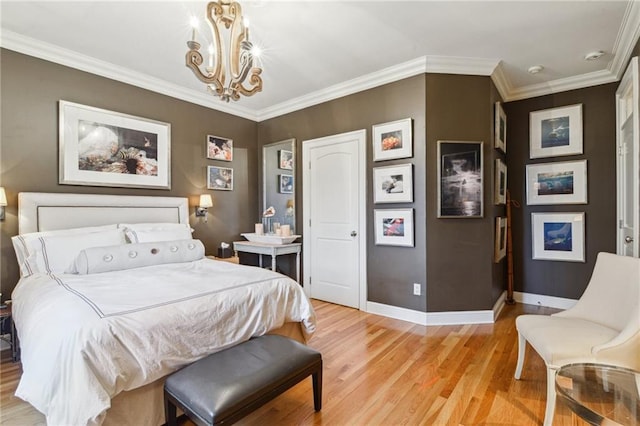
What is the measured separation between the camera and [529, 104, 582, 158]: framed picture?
3.63 m

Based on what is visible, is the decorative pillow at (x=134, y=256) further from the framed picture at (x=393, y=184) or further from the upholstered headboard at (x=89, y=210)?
the framed picture at (x=393, y=184)

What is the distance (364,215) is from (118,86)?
318cm

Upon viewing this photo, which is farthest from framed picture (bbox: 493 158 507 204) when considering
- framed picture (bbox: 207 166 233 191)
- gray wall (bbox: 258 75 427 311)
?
framed picture (bbox: 207 166 233 191)

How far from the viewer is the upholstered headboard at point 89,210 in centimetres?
277

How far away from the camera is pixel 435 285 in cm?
326

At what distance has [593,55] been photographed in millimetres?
3049

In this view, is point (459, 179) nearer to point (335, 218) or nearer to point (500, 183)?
point (500, 183)

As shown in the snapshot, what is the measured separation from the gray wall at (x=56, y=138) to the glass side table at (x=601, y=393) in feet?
12.9

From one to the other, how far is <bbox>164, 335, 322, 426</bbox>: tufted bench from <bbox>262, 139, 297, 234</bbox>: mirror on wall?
108 inches

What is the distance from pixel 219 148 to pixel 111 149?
52.9 inches

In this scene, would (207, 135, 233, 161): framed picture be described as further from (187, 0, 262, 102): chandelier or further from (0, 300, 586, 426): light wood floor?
(0, 300, 586, 426): light wood floor

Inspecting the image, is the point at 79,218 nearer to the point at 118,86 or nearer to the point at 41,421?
the point at 118,86

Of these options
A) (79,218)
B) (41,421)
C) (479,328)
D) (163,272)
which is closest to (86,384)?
(41,421)

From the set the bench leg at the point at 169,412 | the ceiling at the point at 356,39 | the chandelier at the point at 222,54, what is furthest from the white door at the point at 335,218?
the bench leg at the point at 169,412
